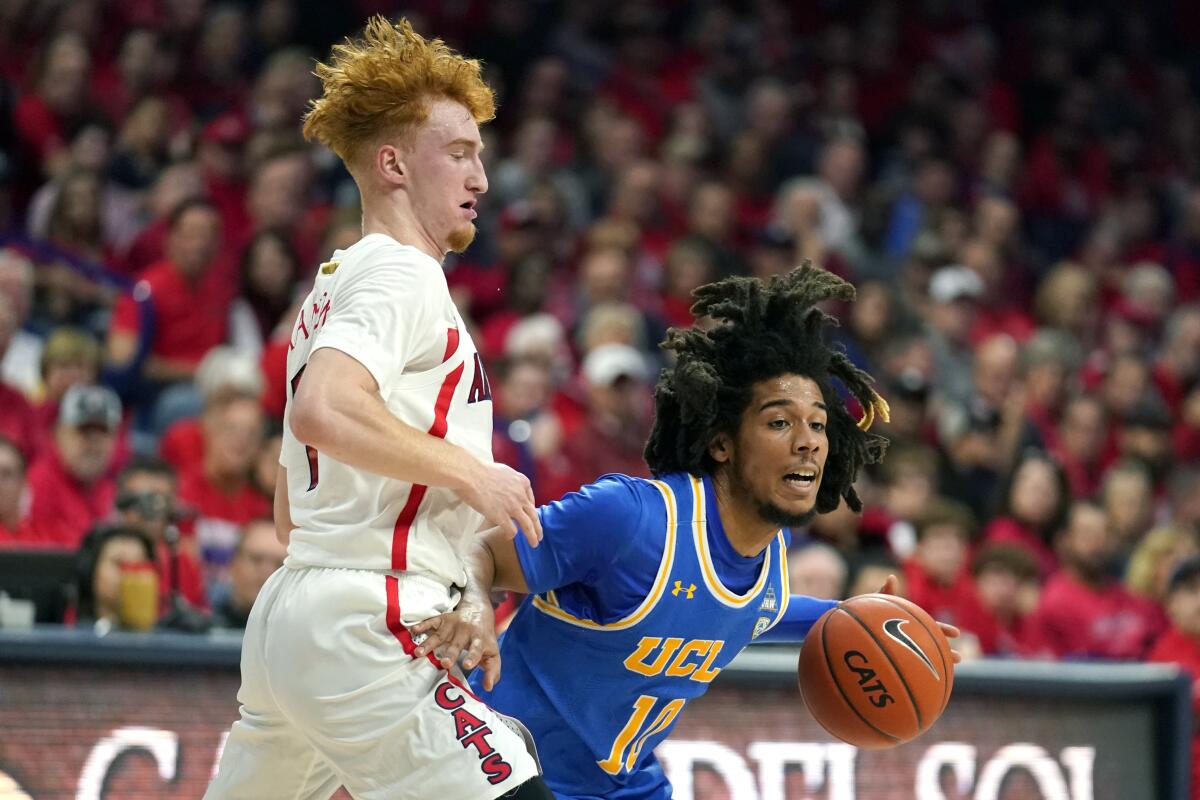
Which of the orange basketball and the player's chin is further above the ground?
the player's chin

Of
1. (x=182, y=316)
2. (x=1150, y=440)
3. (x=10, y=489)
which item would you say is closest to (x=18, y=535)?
(x=10, y=489)

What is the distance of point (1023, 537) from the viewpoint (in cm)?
860

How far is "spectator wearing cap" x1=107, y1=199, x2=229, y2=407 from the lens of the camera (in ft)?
26.1

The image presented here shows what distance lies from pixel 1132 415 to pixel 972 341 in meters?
1.06

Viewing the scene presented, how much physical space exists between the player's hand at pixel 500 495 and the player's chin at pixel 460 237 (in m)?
0.53

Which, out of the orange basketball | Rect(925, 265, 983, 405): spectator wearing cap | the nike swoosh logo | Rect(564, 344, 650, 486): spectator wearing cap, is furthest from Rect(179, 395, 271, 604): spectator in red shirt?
Rect(925, 265, 983, 405): spectator wearing cap

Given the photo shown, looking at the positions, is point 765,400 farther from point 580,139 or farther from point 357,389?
point 580,139

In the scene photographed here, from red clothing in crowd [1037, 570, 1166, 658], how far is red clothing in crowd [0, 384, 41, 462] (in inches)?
180

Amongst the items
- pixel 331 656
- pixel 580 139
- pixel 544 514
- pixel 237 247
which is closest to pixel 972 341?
pixel 580 139

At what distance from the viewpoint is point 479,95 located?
3.39 meters

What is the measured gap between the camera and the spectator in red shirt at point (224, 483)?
7012mm

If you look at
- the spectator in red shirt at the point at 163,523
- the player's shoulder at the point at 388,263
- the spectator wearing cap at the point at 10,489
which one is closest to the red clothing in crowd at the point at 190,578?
the spectator in red shirt at the point at 163,523

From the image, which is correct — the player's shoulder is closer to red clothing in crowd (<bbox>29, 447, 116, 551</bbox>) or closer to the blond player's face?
the blond player's face

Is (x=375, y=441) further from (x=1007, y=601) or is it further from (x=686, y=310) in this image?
(x=686, y=310)
